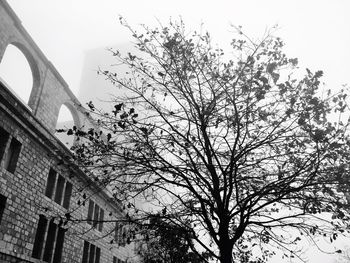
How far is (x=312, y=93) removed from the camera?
20.8 feet

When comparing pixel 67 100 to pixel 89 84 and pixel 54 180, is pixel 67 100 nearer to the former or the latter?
pixel 54 180

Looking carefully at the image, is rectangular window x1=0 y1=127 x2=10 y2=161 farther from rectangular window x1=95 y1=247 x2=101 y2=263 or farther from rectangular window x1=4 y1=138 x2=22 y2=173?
rectangular window x1=95 y1=247 x2=101 y2=263

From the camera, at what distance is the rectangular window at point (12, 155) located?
10806mm

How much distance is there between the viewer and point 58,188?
1443 centimetres

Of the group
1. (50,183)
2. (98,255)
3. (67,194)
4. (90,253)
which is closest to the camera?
(50,183)

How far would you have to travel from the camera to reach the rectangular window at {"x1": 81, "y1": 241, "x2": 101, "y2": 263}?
16.8 m

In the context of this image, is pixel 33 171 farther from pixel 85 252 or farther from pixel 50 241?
pixel 85 252

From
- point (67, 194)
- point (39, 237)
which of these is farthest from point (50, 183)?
point (39, 237)

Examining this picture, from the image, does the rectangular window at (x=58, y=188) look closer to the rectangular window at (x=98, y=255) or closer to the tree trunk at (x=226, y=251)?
the rectangular window at (x=98, y=255)

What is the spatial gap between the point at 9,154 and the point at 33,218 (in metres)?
2.69

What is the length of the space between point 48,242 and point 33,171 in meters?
3.55

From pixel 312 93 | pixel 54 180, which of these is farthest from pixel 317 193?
pixel 54 180

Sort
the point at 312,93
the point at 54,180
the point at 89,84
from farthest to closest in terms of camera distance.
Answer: the point at 89,84 < the point at 54,180 < the point at 312,93

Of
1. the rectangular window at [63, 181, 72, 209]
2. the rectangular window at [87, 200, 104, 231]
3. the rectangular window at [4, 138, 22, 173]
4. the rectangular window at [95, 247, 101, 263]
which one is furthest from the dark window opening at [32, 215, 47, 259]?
the rectangular window at [95, 247, 101, 263]
